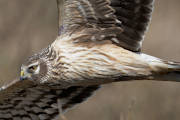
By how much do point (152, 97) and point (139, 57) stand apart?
14.2ft

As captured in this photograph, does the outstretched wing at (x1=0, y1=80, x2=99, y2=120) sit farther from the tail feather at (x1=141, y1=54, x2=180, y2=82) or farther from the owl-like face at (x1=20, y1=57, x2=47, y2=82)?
the tail feather at (x1=141, y1=54, x2=180, y2=82)

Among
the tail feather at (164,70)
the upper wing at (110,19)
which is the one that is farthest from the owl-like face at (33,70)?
the tail feather at (164,70)

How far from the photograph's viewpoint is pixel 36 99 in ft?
35.8

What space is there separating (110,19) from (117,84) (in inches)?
198

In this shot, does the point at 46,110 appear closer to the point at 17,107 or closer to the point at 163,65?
the point at 17,107

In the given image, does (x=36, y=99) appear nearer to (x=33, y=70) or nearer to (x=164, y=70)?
(x=33, y=70)

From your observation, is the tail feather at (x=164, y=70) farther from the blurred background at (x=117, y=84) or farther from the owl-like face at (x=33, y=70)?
the blurred background at (x=117, y=84)

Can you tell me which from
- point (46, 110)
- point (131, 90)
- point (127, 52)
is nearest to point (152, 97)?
point (131, 90)

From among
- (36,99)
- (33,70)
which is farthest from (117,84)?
(33,70)

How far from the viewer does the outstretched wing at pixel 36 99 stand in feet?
34.8

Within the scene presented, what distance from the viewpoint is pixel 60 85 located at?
988 centimetres

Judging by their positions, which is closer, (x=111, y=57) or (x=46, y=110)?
(x=111, y=57)

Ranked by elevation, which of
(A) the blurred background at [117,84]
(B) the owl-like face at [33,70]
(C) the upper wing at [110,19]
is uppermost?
(C) the upper wing at [110,19]

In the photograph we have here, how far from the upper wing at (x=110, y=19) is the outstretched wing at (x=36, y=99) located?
92cm
